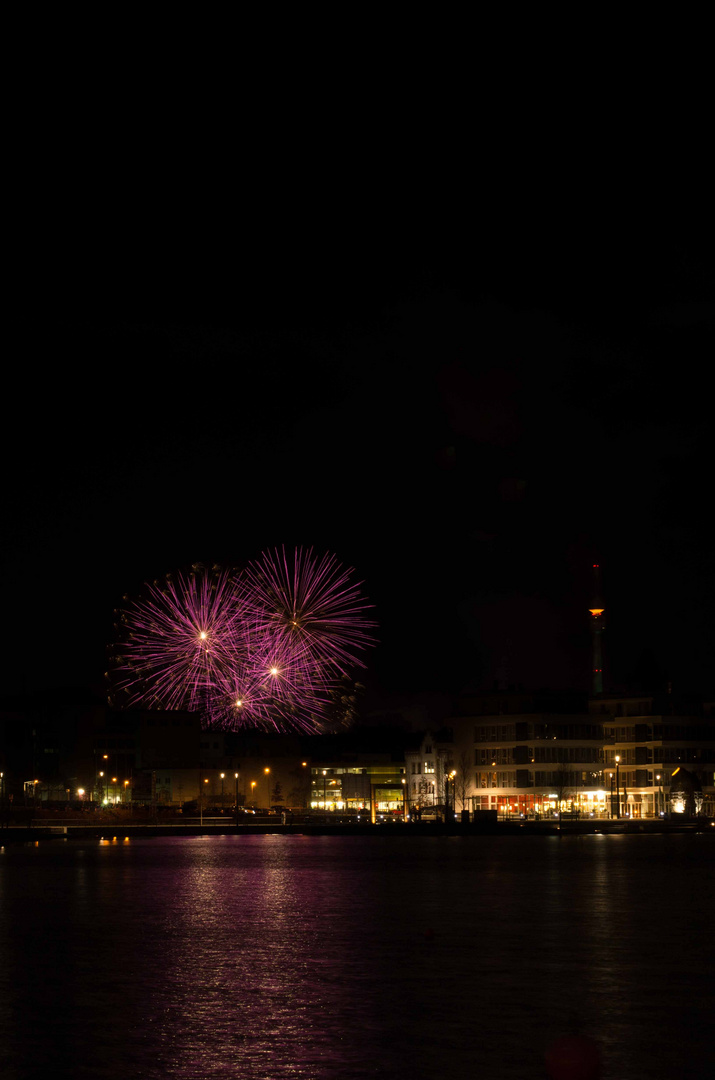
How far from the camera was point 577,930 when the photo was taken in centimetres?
3572

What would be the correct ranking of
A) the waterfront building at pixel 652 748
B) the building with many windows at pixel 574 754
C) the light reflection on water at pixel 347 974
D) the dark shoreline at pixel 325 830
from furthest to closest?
the waterfront building at pixel 652 748 < the building with many windows at pixel 574 754 < the dark shoreline at pixel 325 830 < the light reflection on water at pixel 347 974

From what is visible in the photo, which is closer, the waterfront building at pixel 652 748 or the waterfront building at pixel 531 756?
the waterfront building at pixel 531 756

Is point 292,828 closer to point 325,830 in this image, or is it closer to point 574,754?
point 325,830

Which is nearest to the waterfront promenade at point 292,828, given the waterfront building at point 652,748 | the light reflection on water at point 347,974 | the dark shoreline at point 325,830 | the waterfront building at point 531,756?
the dark shoreline at point 325,830

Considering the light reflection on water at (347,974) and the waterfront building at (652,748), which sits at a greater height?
the waterfront building at (652,748)

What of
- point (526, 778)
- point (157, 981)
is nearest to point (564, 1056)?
point (157, 981)

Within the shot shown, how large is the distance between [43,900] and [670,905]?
1905cm

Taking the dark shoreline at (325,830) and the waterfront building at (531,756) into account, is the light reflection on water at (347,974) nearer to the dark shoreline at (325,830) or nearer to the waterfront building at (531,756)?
the dark shoreline at (325,830)

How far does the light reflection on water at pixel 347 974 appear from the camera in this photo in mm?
19953

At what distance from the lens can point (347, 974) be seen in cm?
2778

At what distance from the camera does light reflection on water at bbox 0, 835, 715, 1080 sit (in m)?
20.0

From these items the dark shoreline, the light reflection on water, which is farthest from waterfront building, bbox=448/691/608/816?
the light reflection on water

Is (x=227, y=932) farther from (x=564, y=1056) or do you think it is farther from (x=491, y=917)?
(x=564, y=1056)

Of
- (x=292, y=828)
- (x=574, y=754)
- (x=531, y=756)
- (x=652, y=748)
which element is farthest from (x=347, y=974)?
(x=652, y=748)
